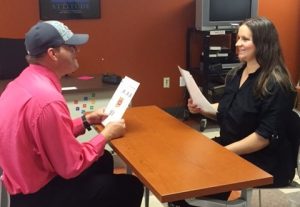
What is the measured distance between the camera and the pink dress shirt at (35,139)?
154cm

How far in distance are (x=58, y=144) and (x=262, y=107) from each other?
1026 millimetres

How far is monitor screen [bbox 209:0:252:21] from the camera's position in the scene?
4324mm

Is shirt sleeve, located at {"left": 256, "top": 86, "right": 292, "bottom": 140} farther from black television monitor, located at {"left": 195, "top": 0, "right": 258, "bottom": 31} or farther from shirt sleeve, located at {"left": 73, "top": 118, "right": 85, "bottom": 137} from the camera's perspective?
black television monitor, located at {"left": 195, "top": 0, "right": 258, "bottom": 31}

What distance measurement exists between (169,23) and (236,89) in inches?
95.5

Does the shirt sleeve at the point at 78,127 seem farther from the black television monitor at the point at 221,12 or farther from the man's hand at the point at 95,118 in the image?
the black television monitor at the point at 221,12

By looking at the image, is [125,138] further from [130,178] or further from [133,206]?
[133,206]

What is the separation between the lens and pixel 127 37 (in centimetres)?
442

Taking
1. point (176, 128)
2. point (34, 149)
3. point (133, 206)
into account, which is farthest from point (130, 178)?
point (34, 149)

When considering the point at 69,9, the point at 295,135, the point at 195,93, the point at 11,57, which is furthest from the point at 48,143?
the point at 69,9

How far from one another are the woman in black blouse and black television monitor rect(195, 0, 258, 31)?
6.95ft

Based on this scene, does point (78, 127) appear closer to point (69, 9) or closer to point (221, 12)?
point (69, 9)

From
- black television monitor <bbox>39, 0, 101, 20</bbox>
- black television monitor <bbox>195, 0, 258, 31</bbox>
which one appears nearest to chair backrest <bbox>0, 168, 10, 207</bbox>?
black television monitor <bbox>39, 0, 101, 20</bbox>

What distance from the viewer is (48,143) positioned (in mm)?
1544

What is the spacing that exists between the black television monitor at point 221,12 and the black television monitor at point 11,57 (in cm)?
180
